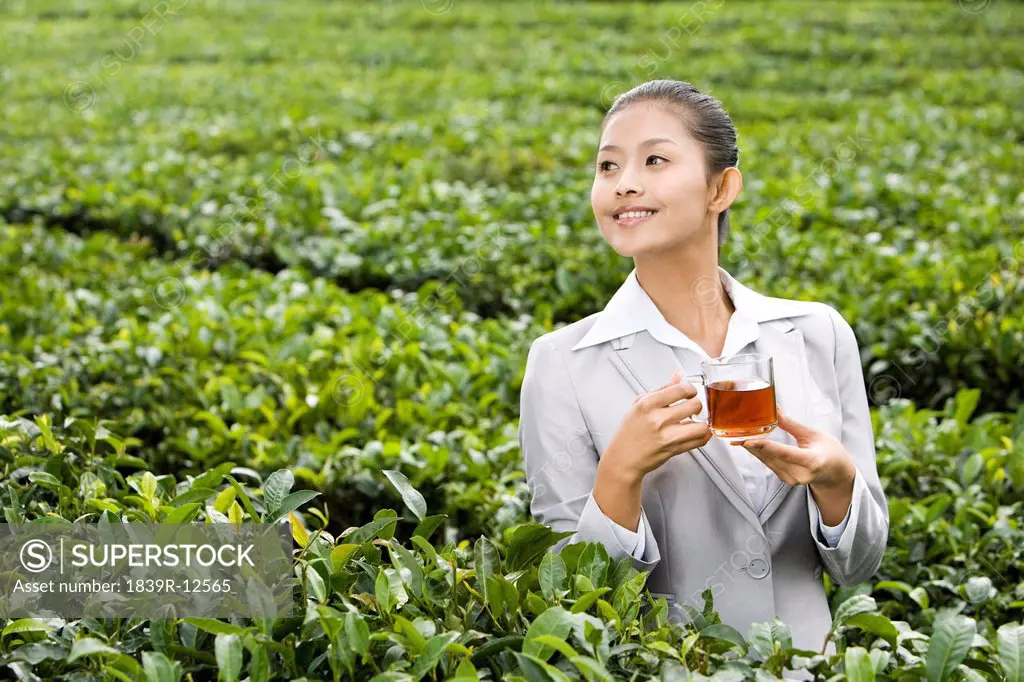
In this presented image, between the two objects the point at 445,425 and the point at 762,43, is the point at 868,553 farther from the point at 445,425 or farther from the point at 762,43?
the point at 762,43

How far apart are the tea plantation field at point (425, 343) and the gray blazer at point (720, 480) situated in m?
0.15

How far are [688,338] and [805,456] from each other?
406 mm

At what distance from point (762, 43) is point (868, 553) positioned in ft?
46.4

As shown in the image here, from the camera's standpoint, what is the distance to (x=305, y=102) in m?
10.6

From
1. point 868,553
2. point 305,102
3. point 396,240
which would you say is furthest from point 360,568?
point 305,102

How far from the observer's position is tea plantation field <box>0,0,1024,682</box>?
1750mm

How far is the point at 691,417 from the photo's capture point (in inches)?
75.9

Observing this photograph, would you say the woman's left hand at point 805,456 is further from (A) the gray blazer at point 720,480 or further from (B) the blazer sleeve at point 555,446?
(B) the blazer sleeve at point 555,446

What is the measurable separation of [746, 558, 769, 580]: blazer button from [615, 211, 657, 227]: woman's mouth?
0.70m

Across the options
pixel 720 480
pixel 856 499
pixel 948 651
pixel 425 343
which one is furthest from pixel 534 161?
Answer: pixel 948 651

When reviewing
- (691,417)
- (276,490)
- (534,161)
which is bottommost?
(276,490)

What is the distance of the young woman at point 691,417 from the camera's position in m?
2.00

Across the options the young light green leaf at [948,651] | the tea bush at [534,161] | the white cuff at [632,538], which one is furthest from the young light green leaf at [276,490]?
the tea bush at [534,161]

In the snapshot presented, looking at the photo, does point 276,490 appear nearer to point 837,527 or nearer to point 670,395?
point 670,395
